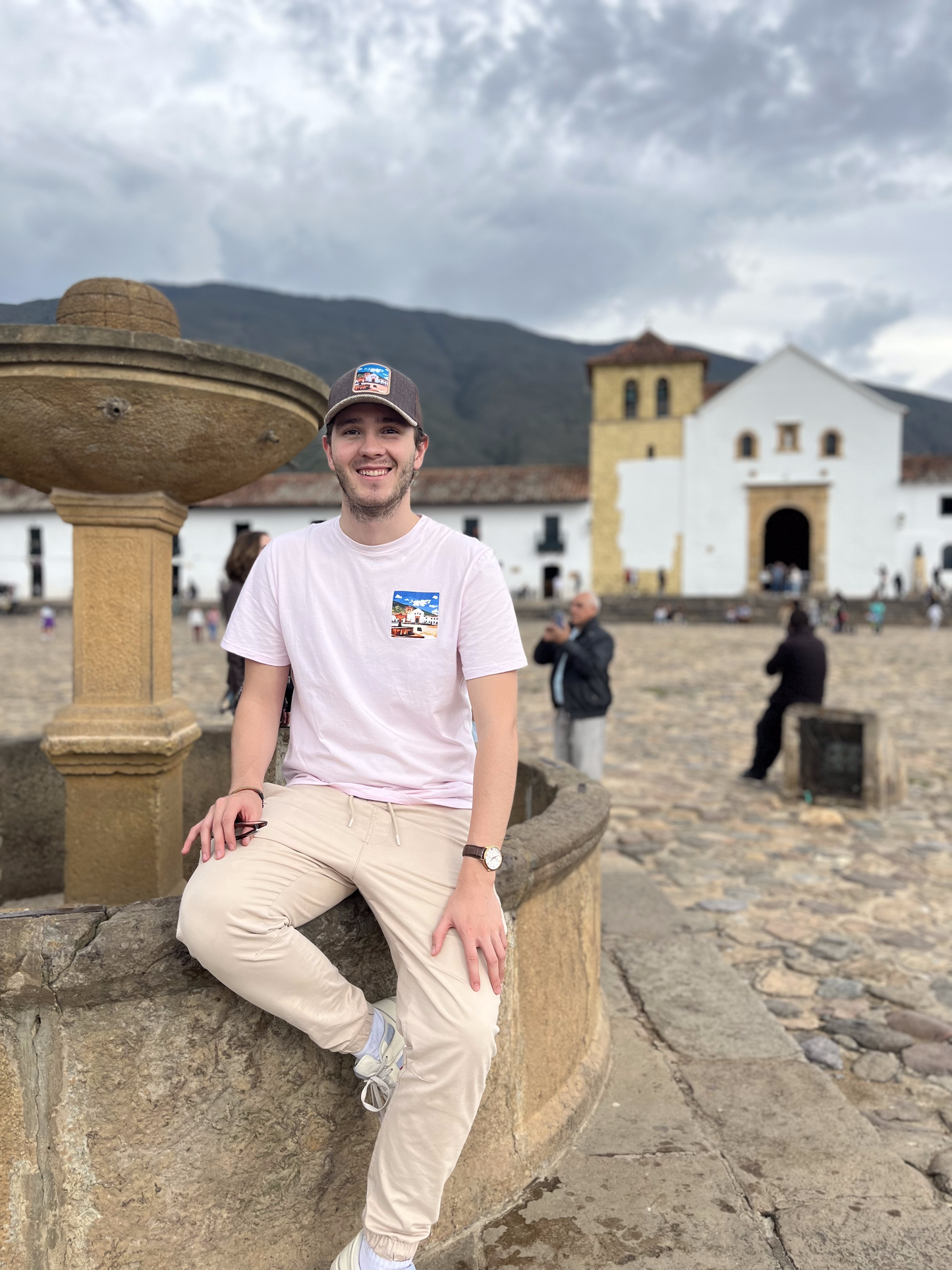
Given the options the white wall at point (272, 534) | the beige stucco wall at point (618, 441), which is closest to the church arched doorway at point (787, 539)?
the beige stucco wall at point (618, 441)

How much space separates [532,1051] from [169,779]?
159 cm

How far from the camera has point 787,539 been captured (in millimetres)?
45781

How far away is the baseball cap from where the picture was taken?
1.89 m

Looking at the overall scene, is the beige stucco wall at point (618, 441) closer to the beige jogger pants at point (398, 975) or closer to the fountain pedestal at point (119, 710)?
the fountain pedestal at point (119, 710)

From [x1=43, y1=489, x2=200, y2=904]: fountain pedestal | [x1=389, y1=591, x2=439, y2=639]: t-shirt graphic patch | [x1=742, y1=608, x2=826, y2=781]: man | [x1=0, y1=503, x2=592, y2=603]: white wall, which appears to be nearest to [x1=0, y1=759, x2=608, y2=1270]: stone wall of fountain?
[x1=389, y1=591, x2=439, y2=639]: t-shirt graphic patch

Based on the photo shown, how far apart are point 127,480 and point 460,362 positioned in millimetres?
152591

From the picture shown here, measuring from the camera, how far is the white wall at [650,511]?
4212 centimetres

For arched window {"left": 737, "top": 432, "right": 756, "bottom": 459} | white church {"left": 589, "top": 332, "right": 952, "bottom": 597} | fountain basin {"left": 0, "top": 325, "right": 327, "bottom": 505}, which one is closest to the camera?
fountain basin {"left": 0, "top": 325, "right": 327, "bottom": 505}

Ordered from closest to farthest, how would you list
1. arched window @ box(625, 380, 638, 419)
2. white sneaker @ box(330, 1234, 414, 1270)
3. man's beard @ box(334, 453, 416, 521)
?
white sneaker @ box(330, 1234, 414, 1270) → man's beard @ box(334, 453, 416, 521) → arched window @ box(625, 380, 638, 419)

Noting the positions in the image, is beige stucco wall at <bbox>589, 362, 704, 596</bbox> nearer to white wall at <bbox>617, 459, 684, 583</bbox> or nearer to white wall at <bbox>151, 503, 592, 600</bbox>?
white wall at <bbox>617, 459, 684, 583</bbox>

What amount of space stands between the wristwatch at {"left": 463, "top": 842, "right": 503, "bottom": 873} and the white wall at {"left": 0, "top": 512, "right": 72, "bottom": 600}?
4690 cm

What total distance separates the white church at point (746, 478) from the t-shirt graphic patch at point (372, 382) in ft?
132

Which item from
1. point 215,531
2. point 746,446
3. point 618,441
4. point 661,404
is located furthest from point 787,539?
point 215,531

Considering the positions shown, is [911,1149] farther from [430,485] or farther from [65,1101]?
[430,485]
